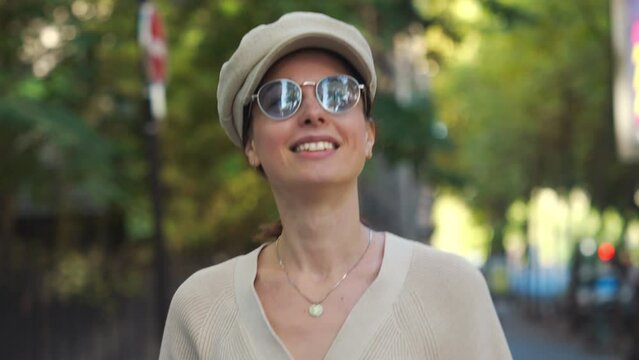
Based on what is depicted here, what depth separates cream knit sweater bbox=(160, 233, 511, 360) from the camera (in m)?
2.43

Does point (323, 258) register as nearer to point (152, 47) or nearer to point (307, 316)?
point (307, 316)

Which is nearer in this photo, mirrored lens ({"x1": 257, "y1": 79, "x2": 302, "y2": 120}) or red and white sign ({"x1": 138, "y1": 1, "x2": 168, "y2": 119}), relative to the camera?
mirrored lens ({"x1": 257, "y1": 79, "x2": 302, "y2": 120})

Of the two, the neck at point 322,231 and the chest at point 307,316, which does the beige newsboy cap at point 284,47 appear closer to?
the neck at point 322,231

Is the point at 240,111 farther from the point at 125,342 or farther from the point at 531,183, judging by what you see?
the point at 531,183

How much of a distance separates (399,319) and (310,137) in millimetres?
365

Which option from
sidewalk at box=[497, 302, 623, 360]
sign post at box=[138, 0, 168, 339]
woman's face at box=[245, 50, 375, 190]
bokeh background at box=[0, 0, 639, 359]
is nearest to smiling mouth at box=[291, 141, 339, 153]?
woman's face at box=[245, 50, 375, 190]

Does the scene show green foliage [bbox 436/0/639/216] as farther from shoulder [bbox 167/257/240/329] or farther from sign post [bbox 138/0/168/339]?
shoulder [bbox 167/257/240/329]

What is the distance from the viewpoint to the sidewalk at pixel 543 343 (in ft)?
93.1

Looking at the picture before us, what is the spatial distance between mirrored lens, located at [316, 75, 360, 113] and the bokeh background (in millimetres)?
533

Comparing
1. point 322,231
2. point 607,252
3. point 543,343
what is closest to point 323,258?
point 322,231

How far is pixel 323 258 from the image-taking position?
8.41 ft

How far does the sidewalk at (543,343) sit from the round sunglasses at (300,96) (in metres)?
19.8

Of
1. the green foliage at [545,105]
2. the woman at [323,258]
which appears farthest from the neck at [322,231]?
the green foliage at [545,105]

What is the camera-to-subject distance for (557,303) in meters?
43.3
